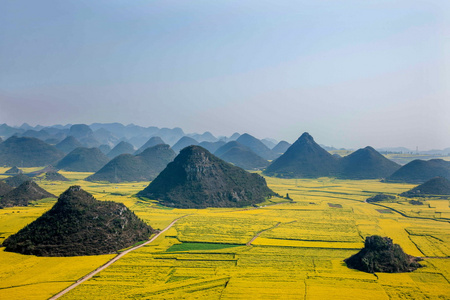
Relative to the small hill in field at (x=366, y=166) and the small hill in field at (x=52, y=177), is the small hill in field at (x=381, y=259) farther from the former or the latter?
the small hill in field at (x=52, y=177)

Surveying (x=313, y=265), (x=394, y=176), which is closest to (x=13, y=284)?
(x=313, y=265)

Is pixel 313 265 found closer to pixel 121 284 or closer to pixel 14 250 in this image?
pixel 121 284

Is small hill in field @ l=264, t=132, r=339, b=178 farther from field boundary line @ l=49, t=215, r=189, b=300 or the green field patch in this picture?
field boundary line @ l=49, t=215, r=189, b=300

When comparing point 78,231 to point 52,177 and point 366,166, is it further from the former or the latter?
point 366,166

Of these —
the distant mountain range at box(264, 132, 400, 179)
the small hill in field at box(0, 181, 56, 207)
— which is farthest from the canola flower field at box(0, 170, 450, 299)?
the distant mountain range at box(264, 132, 400, 179)

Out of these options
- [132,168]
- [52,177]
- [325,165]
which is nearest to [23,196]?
[52,177]

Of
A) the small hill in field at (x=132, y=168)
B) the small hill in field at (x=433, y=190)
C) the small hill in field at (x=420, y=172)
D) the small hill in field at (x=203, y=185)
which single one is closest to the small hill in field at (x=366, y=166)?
the small hill in field at (x=420, y=172)
